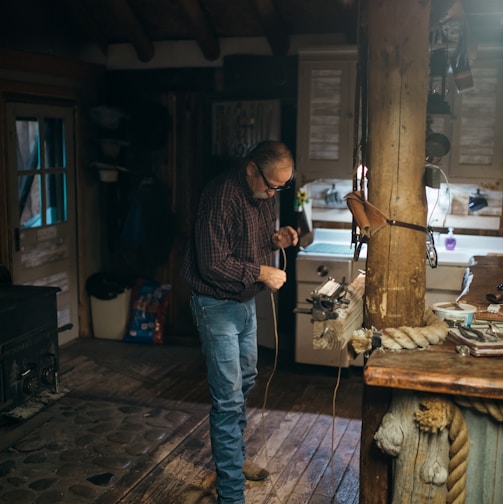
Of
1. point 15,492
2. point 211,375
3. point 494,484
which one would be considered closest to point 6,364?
point 15,492

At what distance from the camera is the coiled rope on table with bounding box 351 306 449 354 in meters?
2.51

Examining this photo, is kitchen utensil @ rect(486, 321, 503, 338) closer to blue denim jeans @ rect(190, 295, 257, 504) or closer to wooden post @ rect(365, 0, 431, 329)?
wooden post @ rect(365, 0, 431, 329)

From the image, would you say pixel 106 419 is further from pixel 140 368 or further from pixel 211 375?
pixel 211 375

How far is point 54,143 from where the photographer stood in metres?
5.70

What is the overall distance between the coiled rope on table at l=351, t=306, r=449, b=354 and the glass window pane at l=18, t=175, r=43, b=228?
3465 mm

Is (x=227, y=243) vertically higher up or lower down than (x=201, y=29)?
lower down

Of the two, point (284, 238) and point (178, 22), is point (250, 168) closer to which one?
point (284, 238)

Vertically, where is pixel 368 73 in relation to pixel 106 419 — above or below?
above

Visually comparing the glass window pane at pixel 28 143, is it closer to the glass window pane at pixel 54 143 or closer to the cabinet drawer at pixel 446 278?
the glass window pane at pixel 54 143

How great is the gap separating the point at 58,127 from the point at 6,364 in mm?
2439

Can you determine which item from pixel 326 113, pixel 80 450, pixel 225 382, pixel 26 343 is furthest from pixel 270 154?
pixel 326 113

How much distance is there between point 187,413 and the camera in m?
4.44

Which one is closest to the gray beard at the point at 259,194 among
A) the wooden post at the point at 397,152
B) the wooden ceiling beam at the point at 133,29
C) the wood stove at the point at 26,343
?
the wooden post at the point at 397,152

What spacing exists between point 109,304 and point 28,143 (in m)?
1.43
